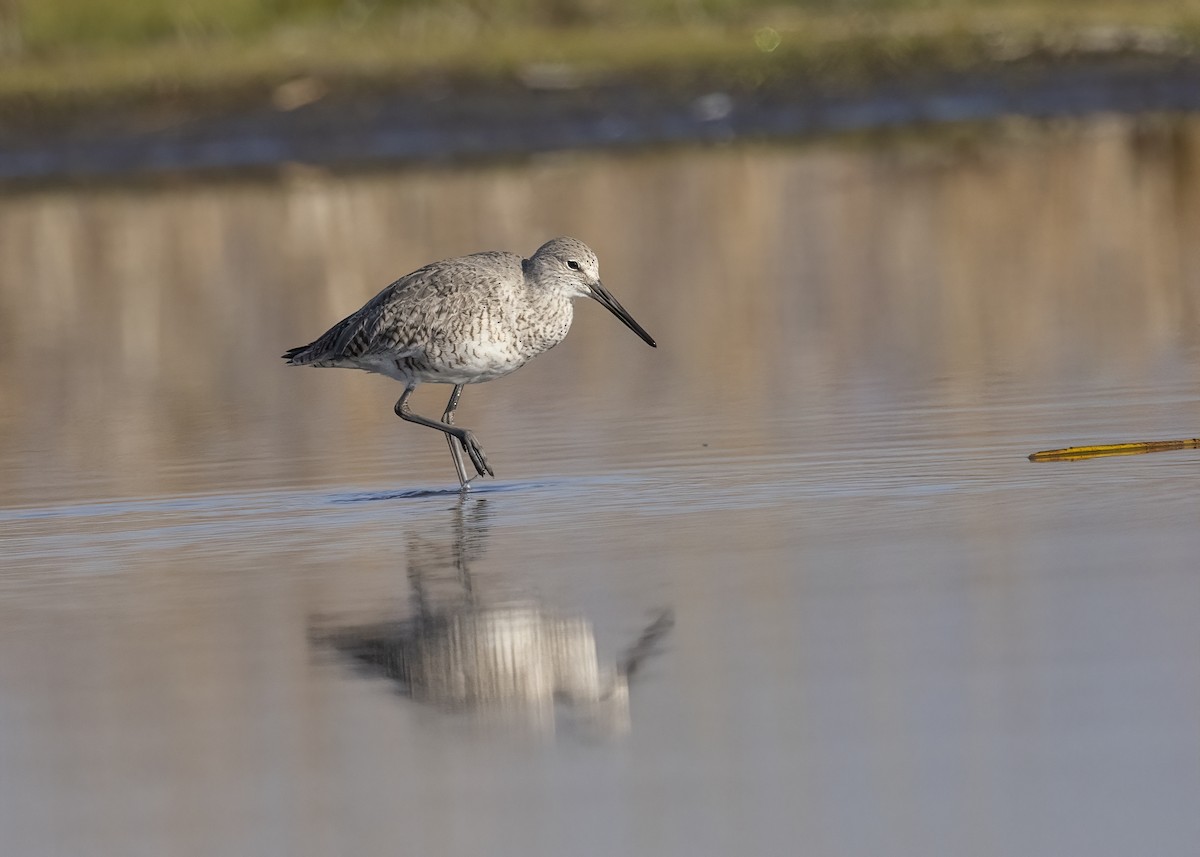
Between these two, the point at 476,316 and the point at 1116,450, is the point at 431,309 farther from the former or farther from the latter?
the point at 1116,450

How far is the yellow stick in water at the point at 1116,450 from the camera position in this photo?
8.34m

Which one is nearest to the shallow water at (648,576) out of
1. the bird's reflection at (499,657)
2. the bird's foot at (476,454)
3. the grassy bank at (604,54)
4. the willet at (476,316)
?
the bird's reflection at (499,657)

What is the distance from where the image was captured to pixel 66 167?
947 inches

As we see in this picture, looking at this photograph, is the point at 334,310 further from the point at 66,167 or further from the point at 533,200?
the point at 66,167

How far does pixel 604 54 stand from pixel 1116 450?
16.9 meters

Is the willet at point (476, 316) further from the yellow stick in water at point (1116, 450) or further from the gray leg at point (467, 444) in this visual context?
the yellow stick in water at point (1116, 450)

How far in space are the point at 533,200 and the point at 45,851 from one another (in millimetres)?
14910

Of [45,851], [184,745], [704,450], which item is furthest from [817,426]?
[45,851]

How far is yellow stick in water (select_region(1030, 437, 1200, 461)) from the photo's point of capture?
27.3ft

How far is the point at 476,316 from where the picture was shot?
9469mm

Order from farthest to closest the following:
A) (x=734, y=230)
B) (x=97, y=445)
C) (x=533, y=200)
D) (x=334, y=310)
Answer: (x=533, y=200), (x=734, y=230), (x=334, y=310), (x=97, y=445)

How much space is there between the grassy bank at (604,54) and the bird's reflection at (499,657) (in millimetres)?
17891

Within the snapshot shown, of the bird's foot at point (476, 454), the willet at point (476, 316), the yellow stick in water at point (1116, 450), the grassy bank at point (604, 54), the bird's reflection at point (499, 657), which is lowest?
the bird's reflection at point (499, 657)

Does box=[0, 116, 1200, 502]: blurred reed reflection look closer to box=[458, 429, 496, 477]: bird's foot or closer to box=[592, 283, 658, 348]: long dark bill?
box=[458, 429, 496, 477]: bird's foot
